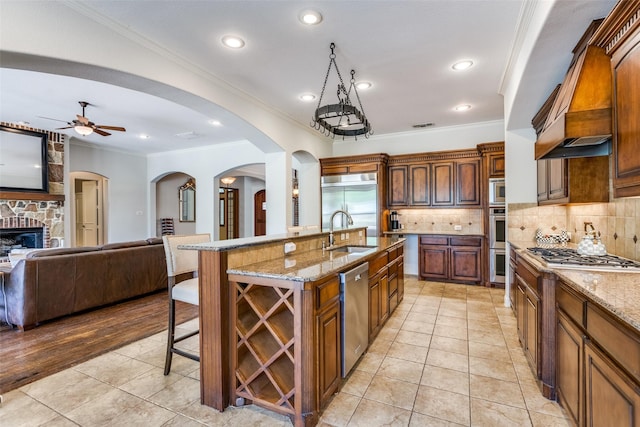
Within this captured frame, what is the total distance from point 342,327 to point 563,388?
1.38 meters

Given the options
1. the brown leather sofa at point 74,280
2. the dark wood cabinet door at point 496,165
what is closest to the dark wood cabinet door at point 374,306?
the dark wood cabinet door at point 496,165

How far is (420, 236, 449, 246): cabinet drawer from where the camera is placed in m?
5.35

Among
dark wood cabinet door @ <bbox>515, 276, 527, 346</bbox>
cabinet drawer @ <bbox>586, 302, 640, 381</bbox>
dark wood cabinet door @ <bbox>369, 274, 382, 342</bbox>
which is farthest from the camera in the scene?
dark wood cabinet door @ <bbox>369, 274, 382, 342</bbox>

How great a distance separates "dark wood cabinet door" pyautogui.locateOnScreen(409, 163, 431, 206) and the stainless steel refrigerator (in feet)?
2.35

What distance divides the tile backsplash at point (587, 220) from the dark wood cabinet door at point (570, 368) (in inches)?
37.3

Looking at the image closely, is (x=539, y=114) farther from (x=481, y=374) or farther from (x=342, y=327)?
(x=342, y=327)

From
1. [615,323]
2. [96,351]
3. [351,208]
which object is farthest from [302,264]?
[351,208]

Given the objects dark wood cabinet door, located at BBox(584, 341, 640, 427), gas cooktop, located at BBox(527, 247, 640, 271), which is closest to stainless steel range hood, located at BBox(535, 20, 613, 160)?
gas cooktop, located at BBox(527, 247, 640, 271)

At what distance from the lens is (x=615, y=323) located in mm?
1190

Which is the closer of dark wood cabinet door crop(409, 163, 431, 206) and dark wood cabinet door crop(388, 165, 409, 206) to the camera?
dark wood cabinet door crop(409, 163, 431, 206)

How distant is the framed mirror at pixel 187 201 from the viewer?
891 cm

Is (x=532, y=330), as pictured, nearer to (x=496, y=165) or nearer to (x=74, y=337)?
(x=496, y=165)

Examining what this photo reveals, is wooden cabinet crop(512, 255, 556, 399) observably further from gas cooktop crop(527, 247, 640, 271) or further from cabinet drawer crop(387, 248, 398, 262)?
cabinet drawer crop(387, 248, 398, 262)

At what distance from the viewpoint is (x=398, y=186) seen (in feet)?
19.3
